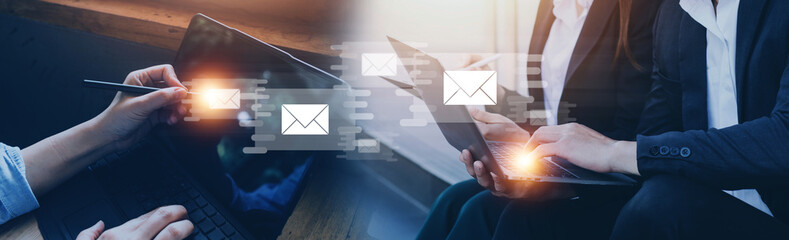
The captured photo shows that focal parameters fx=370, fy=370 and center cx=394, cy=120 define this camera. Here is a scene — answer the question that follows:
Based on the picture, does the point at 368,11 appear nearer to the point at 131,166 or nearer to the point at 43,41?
the point at 131,166

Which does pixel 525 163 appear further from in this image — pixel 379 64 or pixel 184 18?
pixel 184 18

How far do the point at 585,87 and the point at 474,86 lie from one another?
0.97 feet

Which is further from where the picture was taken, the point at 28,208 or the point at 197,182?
the point at 197,182

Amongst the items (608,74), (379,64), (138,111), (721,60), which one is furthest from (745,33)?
(138,111)

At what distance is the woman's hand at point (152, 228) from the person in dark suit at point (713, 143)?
54 centimetres

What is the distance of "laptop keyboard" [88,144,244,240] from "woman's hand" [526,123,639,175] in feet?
1.89

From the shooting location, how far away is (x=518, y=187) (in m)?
0.67

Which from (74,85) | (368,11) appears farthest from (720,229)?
(74,85)

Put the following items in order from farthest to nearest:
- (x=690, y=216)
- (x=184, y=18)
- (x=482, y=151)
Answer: (x=184, y=18) < (x=482, y=151) < (x=690, y=216)

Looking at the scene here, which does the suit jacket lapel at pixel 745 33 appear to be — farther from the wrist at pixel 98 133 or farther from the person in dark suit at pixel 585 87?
the wrist at pixel 98 133

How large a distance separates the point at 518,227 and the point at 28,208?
2.71 feet

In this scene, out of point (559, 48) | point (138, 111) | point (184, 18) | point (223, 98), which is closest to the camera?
point (138, 111)

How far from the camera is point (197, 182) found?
744 millimetres

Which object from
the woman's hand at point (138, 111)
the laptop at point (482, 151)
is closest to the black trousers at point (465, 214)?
the laptop at point (482, 151)
